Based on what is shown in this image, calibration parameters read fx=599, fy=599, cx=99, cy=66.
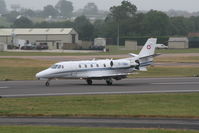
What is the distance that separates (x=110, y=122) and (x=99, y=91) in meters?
16.6

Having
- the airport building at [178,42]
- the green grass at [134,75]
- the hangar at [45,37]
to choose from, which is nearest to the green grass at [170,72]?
the green grass at [134,75]

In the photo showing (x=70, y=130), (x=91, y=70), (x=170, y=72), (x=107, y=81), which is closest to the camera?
(x=70, y=130)

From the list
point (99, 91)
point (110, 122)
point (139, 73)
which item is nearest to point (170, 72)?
point (139, 73)

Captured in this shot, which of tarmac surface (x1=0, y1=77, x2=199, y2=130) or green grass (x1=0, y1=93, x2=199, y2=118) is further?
green grass (x1=0, y1=93, x2=199, y2=118)

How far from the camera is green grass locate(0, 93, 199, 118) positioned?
97.6 feet

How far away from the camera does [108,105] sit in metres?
33.6

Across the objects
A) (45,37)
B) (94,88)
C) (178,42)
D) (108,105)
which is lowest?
(94,88)

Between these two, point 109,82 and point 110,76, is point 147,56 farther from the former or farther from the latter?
point 110,76

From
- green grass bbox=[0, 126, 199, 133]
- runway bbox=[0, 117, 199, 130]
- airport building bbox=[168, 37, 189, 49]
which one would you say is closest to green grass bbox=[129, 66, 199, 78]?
runway bbox=[0, 117, 199, 130]

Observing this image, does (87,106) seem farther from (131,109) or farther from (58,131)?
(58,131)

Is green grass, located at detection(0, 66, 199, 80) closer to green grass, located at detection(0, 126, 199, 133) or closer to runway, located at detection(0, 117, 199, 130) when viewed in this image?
runway, located at detection(0, 117, 199, 130)

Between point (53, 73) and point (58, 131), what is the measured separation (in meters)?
25.3

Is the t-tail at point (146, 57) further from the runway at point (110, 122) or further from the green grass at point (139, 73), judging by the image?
the runway at point (110, 122)

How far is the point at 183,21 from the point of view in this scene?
7844 inches
